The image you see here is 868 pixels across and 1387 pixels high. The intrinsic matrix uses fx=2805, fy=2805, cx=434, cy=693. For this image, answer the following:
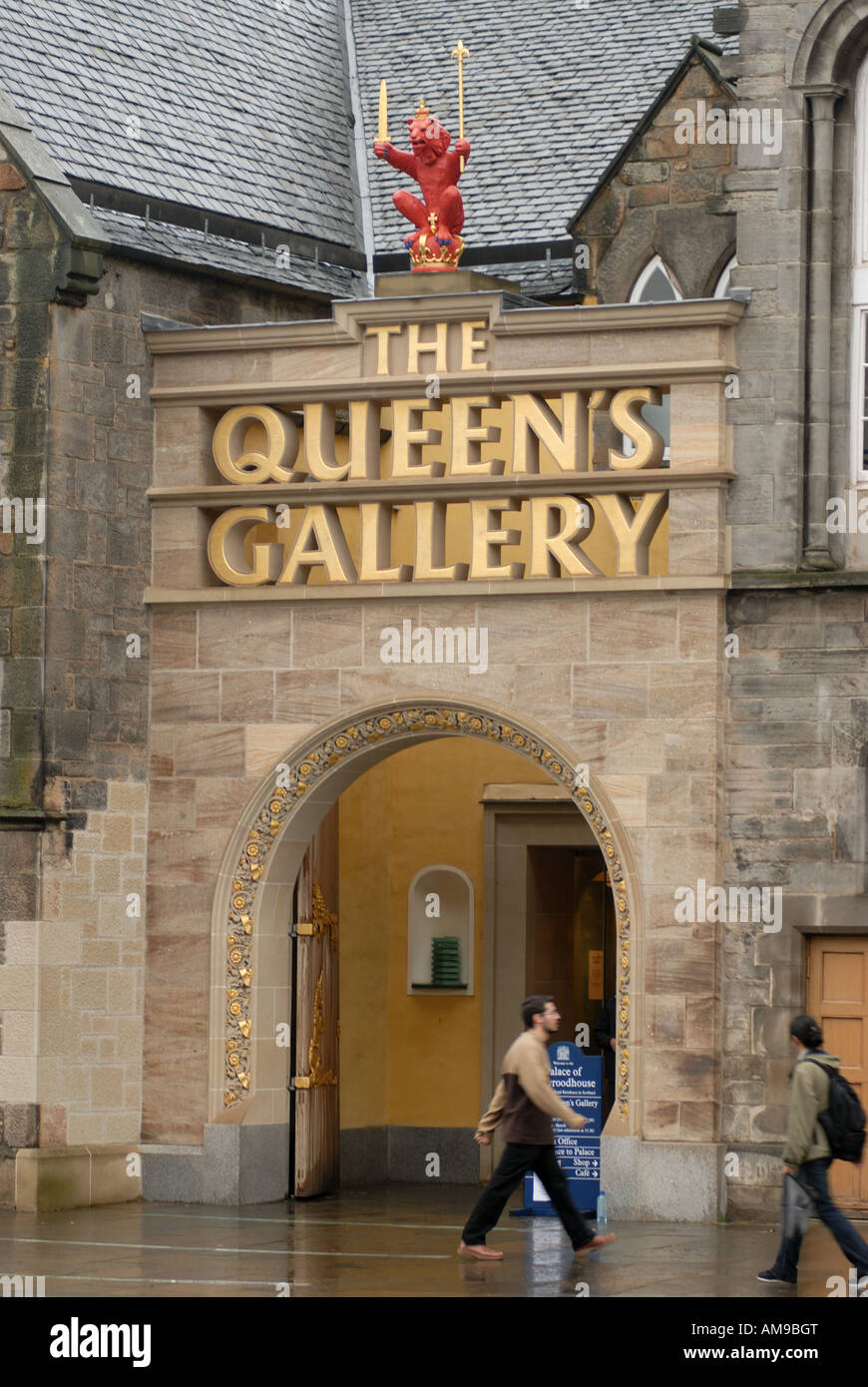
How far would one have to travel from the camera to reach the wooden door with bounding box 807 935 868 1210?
19.6 metres

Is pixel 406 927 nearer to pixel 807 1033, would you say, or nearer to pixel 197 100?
pixel 197 100

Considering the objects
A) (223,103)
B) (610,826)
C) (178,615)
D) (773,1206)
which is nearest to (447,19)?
(223,103)

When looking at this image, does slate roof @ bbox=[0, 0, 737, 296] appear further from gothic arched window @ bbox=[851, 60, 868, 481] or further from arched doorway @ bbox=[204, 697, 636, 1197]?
arched doorway @ bbox=[204, 697, 636, 1197]

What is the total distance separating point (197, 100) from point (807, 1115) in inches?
464

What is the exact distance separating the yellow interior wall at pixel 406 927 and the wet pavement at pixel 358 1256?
9.38ft

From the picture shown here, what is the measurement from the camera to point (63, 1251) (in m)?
17.9

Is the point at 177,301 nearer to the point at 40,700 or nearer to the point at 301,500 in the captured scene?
the point at 301,500

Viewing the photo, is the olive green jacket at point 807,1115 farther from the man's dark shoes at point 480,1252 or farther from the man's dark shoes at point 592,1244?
the man's dark shoes at point 480,1252

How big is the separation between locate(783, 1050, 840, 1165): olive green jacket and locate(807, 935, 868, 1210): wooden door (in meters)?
3.87

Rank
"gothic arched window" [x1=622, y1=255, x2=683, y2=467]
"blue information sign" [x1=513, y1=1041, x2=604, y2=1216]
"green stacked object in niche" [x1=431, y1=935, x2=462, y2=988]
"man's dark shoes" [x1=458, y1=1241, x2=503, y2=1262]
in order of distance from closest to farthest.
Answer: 1. "man's dark shoes" [x1=458, y1=1241, x2=503, y2=1262]
2. "blue information sign" [x1=513, y1=1041, x2=604, y2=1216]
3. "gothic arched window" [x1=622, y1=255, x2=683, y2=467]
4. "green stacked object in niche" [x1=431, y1=935, x2=462, y2=988]

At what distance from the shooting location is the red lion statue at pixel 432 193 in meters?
21.4

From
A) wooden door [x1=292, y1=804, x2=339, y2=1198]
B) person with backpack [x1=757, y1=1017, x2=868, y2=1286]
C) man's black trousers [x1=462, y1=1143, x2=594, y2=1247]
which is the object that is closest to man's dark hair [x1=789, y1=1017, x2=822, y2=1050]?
person with backpack [x1=757, y1=1017, x2=868, y2=1286]

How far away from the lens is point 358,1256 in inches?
709

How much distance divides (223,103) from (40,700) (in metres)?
6.48
